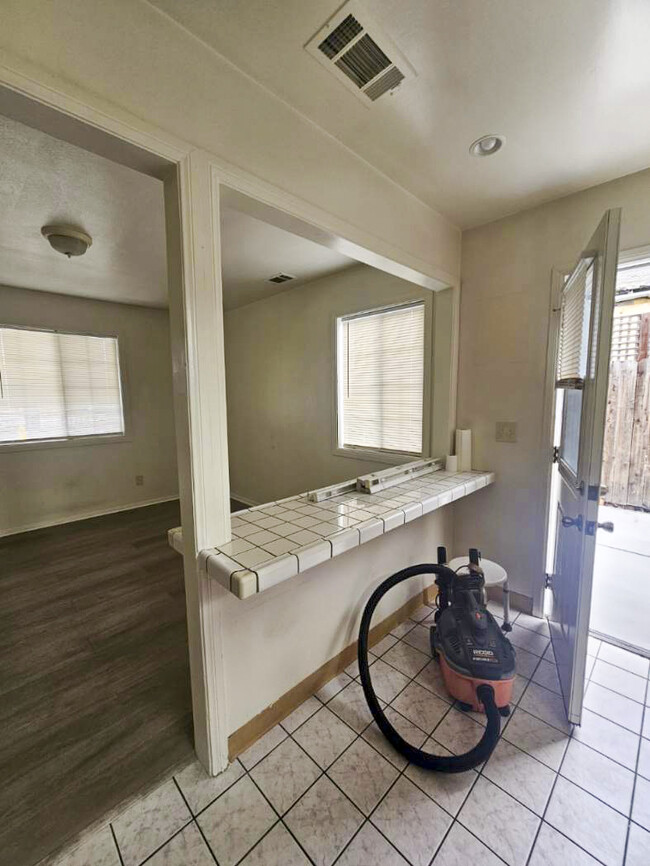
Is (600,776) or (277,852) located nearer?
(277,852)

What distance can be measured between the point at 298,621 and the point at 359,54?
2.17 meters

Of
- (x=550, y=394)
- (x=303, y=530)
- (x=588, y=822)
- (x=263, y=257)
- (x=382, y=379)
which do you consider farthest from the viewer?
(x=382, y=379)

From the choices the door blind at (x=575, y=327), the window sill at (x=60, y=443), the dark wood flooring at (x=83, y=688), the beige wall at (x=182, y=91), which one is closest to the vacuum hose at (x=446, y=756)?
the dark wood flooring at (x=83, y=688)

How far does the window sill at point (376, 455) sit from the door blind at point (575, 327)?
3.49ft

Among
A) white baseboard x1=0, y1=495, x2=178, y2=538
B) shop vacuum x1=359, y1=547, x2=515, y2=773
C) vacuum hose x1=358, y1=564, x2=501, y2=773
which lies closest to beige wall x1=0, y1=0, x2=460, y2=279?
shop vacuum x1=359, y1=547, x2=515, y2=773

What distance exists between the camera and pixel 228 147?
1141 millimetres

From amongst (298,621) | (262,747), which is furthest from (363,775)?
(298,621)

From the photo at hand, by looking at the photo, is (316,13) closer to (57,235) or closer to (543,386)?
(543,386)

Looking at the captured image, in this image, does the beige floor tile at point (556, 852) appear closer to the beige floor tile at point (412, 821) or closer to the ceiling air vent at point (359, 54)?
the beige floor tile at point (412, 821)

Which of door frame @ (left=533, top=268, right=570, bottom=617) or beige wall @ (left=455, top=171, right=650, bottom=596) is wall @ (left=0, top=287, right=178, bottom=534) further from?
door frame @ (left=533, top=268, right=570, bottom=617)

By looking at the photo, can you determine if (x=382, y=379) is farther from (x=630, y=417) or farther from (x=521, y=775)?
(x=521, y=775)

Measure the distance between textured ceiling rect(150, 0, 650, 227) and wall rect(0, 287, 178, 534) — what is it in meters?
3.81

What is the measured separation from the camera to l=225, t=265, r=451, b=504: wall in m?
2.91

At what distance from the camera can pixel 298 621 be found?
5.17ft
